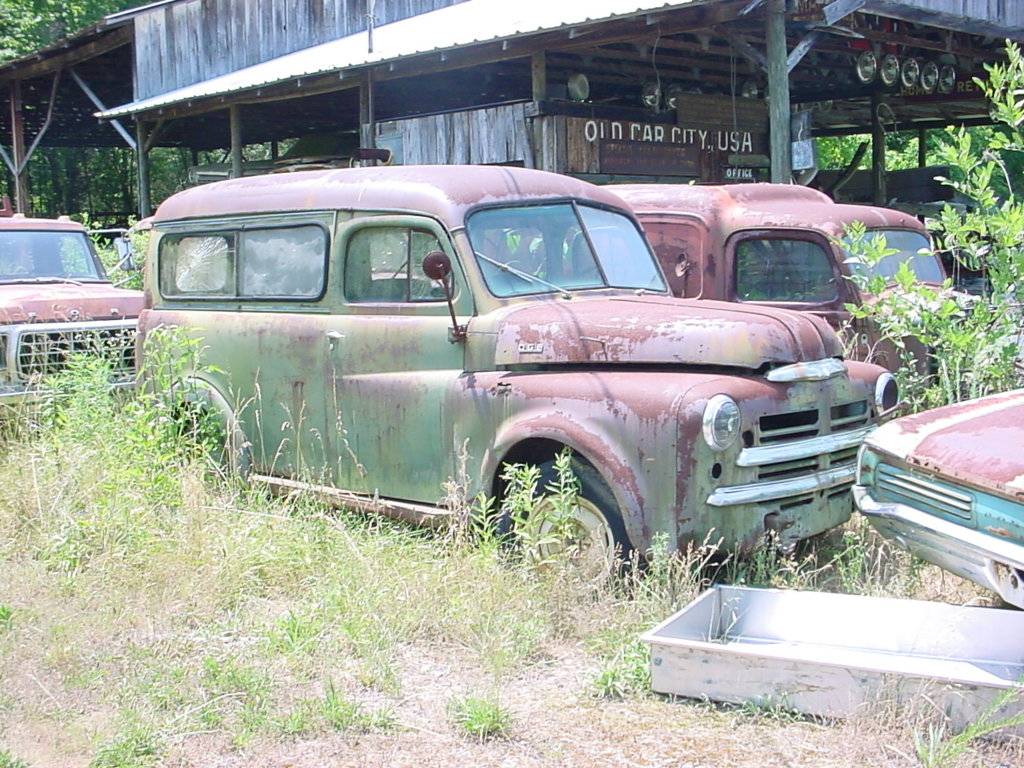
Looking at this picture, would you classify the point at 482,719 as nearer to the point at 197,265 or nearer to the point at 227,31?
the point at 197,265

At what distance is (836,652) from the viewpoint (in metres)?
4.45

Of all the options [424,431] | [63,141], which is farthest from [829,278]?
[63,141]

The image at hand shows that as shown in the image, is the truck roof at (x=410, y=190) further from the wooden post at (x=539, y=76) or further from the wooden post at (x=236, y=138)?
the wooden post at (x=236, y=138)

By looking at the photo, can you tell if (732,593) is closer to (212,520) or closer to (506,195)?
(506,195)

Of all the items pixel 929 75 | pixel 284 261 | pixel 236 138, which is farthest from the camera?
pixel 236 138

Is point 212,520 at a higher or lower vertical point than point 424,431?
lower

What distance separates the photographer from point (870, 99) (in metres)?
17.7

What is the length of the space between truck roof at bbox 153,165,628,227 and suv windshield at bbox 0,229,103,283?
11.0 ft

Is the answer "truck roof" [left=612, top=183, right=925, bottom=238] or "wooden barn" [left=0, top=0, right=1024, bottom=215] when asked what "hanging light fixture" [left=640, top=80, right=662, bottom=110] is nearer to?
"wooden barn" [left=0, top=0, right=1024, bottom=215]

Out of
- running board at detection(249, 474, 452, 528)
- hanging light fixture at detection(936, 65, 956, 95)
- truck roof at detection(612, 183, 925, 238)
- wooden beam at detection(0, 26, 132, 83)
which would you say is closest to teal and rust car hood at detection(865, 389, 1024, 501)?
running board at detection(249, 474, 452, 528)

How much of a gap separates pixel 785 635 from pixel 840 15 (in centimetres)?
777

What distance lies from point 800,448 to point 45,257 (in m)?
7.09

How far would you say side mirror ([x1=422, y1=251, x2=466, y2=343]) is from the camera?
529 cm

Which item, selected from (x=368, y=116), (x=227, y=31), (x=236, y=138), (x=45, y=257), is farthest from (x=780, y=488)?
(x=227, y=31)
